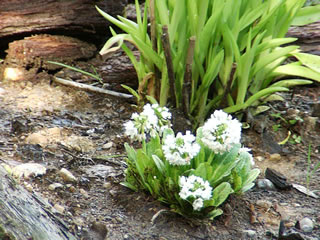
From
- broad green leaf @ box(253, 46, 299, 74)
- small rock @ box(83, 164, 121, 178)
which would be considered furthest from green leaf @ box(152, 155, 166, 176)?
broad green leaf @ box(253, 46, 299, 74)

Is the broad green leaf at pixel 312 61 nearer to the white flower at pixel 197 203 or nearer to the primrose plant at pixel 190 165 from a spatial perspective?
the primrose plant at pixel 190 165

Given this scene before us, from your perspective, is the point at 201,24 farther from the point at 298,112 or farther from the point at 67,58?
the point at 67,58

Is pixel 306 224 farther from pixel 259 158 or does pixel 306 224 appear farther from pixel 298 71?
pixel 298 71

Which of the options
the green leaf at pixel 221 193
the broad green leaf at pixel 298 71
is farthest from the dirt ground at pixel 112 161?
the broad green leaf at pixel 298 71

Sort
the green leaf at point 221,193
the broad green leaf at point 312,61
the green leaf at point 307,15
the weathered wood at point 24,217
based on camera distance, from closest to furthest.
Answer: the weathered wood at point 24,217 < the green leaf at point 221,193 < the broad green leaf at point 312,61 < the green leaf at point 307,15

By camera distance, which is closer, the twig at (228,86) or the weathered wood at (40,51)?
the twig at (228,86)

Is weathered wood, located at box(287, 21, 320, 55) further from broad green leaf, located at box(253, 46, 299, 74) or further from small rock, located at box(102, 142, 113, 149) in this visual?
small rock, located at box(102, 142, 113, 149)

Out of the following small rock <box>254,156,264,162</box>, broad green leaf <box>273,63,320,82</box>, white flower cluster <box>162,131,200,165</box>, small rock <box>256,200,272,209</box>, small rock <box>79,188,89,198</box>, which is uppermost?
white flower cluster <box>162,131,200,165</box>
